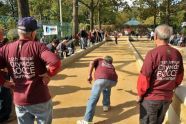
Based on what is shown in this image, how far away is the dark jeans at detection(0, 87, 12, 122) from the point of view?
7742 millimetres

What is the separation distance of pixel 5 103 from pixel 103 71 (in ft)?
6.46

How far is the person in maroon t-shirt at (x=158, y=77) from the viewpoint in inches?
199

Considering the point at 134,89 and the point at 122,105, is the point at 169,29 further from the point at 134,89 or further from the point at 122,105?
the point at 134,89

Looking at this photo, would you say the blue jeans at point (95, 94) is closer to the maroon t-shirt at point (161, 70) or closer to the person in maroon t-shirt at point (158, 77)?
the person in maroon t-shirt at point (158, 77)

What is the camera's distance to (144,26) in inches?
3145

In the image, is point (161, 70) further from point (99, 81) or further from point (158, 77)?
point (99, 81)

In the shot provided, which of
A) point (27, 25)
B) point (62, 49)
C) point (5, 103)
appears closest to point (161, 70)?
point (27, 25)

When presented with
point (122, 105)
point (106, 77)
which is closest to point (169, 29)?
point (106, 77)

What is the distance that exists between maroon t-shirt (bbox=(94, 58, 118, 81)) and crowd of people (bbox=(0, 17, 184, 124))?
2.61 meters

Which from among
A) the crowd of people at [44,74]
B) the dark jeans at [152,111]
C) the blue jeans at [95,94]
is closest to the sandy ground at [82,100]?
the blue jeans at [95,94]

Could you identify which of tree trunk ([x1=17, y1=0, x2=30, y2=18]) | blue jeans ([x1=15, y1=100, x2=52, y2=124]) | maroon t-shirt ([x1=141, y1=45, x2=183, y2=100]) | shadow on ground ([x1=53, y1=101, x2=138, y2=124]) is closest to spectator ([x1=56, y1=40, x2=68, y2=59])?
tree trunk ([x1=17, y1=0, x2=30, y2=18])

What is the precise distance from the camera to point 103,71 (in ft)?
26.1

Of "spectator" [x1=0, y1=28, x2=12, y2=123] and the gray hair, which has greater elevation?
the gray hair

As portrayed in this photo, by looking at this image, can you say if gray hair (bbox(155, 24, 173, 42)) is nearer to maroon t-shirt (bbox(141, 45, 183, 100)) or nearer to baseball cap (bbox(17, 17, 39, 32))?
maroon t-shirt (bbox(141, 45, 183, 100))
